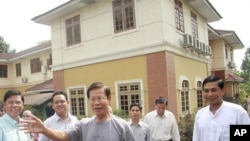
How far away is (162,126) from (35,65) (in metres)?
17.8

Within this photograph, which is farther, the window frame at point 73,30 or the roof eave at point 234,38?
the roof eave at point 234,38

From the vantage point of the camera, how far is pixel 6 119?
3.38 metres

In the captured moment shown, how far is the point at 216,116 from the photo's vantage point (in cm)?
311

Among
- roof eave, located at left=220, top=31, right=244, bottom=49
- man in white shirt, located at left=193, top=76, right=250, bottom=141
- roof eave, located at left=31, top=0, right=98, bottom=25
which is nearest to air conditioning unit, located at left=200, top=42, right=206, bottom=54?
roof eave, located at left=31, top=0, right=98, bottom=25

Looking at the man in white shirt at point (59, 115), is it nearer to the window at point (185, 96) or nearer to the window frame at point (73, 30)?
the window at point (185, 96)

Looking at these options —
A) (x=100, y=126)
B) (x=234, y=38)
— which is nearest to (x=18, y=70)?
(x=234, y=38)

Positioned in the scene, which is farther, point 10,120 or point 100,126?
point 10,120

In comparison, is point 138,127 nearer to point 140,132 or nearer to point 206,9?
point 140,132

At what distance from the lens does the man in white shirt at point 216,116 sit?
2.98 m

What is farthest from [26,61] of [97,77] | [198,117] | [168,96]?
[198,117]

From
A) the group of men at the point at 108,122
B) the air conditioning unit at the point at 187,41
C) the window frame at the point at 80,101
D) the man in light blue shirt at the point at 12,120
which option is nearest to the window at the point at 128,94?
the window frame at the point at 80,101

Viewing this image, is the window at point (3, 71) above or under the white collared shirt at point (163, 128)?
above

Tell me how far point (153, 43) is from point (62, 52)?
5292 millimetres

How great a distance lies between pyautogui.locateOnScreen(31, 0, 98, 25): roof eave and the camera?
11814 mm
